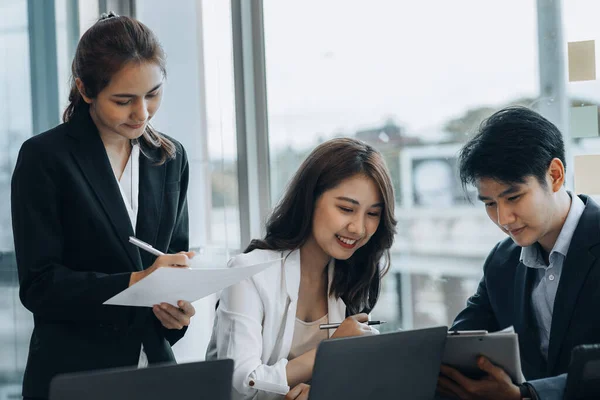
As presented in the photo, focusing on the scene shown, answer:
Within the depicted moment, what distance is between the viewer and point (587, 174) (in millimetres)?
2299

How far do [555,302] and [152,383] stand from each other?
42.5 inches

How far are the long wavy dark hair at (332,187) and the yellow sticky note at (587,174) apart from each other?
A: 29.6 inches

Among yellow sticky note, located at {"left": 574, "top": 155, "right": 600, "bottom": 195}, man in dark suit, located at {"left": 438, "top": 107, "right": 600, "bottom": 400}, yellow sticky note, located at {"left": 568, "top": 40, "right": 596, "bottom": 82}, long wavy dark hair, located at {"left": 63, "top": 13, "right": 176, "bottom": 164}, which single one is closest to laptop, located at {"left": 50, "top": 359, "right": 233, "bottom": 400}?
man in dark suit, located at {"left": 438, "top": 107, "right": 600, "bottom": 400}

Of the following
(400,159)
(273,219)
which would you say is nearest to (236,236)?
(400,159)

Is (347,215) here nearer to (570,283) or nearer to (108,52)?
(570,283)

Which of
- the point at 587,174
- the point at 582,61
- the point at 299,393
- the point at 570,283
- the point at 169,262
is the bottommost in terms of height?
the point at 299,393

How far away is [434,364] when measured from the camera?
1.49 meters

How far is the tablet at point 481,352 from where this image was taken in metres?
1.50

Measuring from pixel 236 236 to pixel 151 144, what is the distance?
1377mm

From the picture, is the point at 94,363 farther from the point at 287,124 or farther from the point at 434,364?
the point at 287,124

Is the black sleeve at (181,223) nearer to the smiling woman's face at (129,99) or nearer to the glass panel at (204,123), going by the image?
the smiling woman's face at (129,99)

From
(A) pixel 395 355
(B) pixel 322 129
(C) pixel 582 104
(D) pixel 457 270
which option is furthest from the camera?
(B) pixel 322 129

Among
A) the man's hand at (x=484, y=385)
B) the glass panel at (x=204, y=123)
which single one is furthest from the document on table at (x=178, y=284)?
the glass panel at (x=204, y=123)

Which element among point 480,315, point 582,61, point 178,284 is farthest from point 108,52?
point 582,61
